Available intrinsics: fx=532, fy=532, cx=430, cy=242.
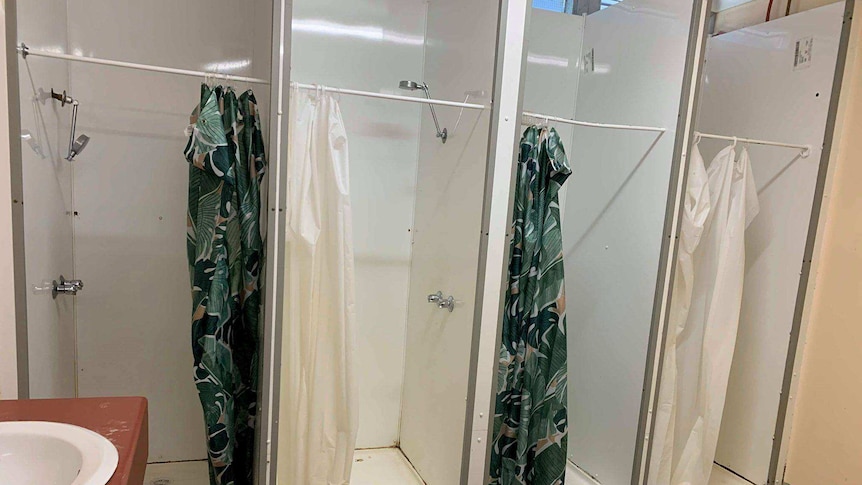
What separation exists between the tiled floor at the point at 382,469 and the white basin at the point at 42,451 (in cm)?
138

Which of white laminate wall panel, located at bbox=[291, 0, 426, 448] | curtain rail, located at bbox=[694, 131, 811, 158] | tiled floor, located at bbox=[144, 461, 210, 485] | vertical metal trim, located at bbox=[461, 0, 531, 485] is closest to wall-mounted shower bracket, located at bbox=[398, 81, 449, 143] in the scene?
white laminate wall panel, located at bbox=[291, 0, 426, 448]

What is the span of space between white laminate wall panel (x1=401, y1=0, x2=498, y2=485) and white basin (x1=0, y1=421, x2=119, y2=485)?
117 cm

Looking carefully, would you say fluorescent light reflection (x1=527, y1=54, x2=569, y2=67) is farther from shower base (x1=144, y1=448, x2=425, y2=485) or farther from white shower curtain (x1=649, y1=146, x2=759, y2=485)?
shower base (x1=144, y1=448, x2=425, y2=485)

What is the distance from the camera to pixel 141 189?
80.8 inches

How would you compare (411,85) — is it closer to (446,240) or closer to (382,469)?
(446,240)

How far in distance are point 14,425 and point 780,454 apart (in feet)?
8.41

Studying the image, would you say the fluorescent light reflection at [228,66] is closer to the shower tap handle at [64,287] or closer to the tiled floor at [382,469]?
the shower tap handle at [64,287]

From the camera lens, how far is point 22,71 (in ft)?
4.24

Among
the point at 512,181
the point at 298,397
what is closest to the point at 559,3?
the point at 512,181

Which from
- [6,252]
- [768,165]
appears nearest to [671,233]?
[768,165]

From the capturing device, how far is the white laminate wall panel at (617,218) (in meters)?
1.99

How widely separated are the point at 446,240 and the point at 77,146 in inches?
52.9

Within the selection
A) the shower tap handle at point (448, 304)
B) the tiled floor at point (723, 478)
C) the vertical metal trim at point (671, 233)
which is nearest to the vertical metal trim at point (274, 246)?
the shower tap handle at point (448, 304)

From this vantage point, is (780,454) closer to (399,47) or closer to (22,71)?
(399,47)
